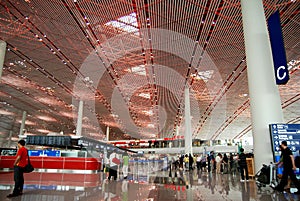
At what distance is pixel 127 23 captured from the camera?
13.9 metres

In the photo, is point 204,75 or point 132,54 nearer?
point 132,54

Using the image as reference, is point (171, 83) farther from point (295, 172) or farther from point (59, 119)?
point (59, 119)

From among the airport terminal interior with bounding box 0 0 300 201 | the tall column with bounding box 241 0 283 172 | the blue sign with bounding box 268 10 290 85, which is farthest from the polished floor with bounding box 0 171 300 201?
the blue sign with bounding box 268 10 290 85

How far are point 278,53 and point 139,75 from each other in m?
15.5

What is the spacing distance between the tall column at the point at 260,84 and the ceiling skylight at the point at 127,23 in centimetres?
688

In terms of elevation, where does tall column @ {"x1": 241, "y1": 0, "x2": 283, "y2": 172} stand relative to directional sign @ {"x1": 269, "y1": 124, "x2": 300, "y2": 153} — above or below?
above

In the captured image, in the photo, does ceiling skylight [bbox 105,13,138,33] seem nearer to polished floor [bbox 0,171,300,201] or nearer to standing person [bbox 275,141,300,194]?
polished floor [bbox 0,171,300,201]

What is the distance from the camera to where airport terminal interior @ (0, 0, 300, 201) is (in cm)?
688

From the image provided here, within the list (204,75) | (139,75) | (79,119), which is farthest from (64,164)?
(79,119)

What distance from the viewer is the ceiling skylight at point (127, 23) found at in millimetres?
13483

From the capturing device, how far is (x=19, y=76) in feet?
76.2

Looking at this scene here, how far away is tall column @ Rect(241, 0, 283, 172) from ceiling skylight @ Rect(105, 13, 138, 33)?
6.88 metres

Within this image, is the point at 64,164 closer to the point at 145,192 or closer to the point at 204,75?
the point at 145,192

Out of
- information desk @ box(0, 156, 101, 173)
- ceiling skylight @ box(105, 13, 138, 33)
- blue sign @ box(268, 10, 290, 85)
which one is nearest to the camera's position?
blue sign @ box(268, 10, 290, 85)
